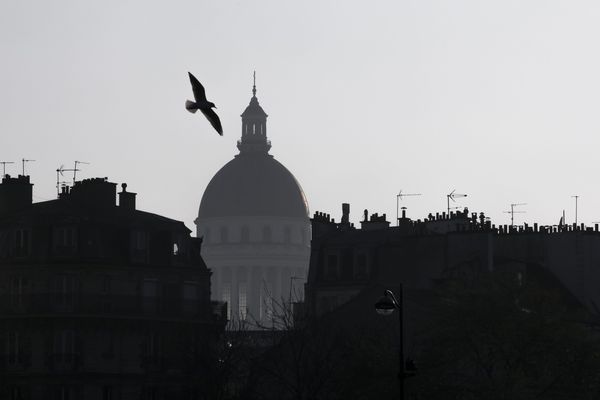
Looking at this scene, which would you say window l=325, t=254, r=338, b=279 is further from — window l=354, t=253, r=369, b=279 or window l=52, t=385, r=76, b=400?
window l=52, t=385, r=76, b=400

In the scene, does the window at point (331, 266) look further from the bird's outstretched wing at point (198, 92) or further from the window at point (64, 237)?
the bird's outstretched wing at point (198, 92)

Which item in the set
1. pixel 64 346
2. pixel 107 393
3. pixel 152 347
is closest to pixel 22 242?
pixel 64 346

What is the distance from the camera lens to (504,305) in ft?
270

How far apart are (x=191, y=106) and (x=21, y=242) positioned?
50.4 metres

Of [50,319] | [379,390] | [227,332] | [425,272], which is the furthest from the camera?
[425,272]

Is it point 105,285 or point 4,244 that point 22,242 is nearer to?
point 4,244

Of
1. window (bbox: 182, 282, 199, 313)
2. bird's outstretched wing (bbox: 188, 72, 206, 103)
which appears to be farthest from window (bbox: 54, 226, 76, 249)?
bird's outstretched wing (bbox: 188, 72, 206, 103)

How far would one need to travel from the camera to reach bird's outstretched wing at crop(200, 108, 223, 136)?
164ft

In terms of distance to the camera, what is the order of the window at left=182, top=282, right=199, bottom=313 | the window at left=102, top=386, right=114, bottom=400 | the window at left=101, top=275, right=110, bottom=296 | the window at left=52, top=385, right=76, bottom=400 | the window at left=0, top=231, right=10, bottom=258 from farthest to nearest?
the window at left=182, top=282, right=199, bottom=313 → the window at left=0, top=231, right=10, bottom=258 → the window at left=101, top=275, right=110, bottom=296 → the window at left=102, top=386, right=114, bottom=400 → the window at left=52, top=385, right=76, bottom=400

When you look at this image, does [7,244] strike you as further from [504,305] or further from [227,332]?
[504,305]

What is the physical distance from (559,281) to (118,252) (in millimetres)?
24713

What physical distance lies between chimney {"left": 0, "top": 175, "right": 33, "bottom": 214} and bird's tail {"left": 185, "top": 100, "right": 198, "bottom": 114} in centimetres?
5573

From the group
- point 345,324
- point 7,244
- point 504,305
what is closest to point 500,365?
point 504,305

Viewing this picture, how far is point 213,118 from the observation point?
2000 inches
